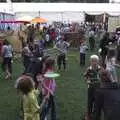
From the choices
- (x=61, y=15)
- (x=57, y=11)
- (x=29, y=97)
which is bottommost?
(x=61, y=15)

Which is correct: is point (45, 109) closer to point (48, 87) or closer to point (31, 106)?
point (48, 87)

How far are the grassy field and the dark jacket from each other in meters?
2.58

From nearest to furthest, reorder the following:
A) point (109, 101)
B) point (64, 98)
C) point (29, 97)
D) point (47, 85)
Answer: point (29, 97), point (109, 101), point (47, 85), point (64, 98)

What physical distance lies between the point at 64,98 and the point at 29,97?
635cm

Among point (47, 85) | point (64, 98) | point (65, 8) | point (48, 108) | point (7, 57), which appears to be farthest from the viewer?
point (65, 8)

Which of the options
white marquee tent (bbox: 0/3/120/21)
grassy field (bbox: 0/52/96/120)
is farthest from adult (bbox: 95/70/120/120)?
white marquee tent (bbox: 0/3/120/21)

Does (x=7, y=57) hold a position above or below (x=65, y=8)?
below

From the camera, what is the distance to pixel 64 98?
13.4 meters

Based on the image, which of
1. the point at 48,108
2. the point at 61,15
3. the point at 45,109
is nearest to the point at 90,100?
the point at 48,108

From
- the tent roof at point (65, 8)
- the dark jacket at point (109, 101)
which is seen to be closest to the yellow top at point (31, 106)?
the dark jacket at point (109, 101)

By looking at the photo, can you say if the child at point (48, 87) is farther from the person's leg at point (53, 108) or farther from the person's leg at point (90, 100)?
the person's leg at point (90, 100)

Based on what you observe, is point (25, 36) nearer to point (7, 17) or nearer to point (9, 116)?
point (7, 17)

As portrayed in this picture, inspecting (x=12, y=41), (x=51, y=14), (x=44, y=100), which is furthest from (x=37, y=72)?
(x=51, y=14)

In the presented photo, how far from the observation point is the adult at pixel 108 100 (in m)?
7.31
